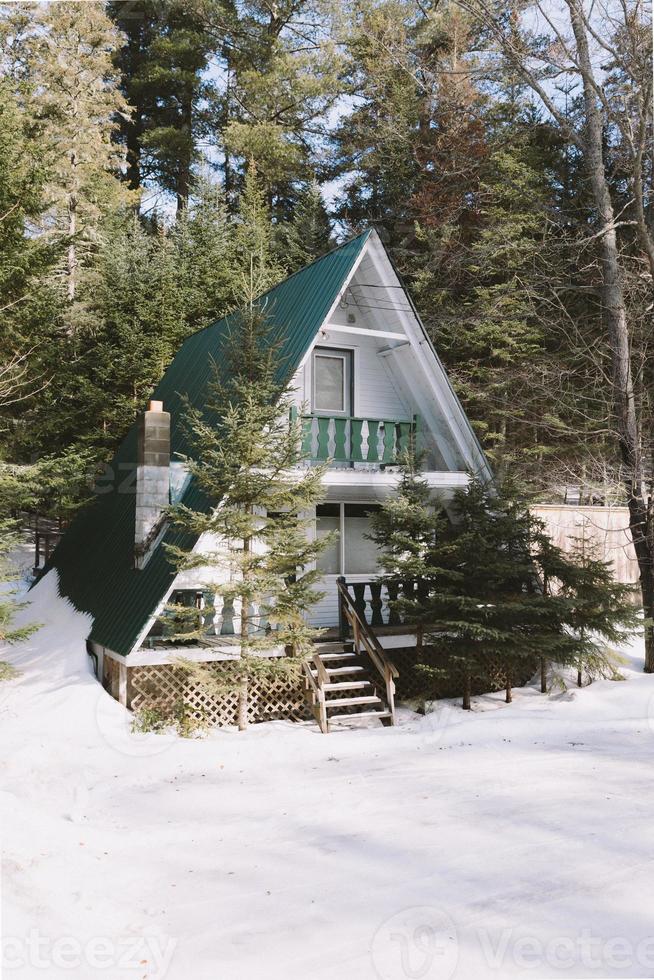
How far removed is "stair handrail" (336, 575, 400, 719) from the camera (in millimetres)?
9867

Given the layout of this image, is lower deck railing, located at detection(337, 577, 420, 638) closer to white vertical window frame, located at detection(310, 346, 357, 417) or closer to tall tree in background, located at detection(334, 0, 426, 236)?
white vertical window frame, located at detection(310, 346, 357, 417)

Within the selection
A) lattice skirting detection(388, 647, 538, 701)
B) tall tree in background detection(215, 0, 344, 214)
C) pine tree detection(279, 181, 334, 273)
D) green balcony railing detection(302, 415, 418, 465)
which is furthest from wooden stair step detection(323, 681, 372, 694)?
tall tree in background detection(215, 0, 344, 214)

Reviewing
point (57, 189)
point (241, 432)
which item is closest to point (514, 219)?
point (57, 189)

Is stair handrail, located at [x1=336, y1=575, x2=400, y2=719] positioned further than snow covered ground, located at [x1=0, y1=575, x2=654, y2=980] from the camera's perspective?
Yes

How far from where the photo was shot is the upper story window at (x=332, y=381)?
12617 mm

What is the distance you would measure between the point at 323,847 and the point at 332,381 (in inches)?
335

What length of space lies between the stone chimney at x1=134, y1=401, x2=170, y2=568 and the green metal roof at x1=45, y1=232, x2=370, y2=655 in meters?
0.25

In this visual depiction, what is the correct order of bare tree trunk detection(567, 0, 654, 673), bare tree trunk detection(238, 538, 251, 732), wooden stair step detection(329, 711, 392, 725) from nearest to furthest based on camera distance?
bare tree trunk detection(238, 538, 251, 732)
wooden stair step detection(329, 711, 392, 725)
bare tree trunk detection(567, 0, 654, 673)

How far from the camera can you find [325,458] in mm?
11250

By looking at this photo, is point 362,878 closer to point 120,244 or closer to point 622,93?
point 622,93

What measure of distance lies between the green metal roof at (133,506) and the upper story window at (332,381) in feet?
3.91

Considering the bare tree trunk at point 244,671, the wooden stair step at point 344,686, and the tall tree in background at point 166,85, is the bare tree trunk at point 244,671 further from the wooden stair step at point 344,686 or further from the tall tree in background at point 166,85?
the tall tree in background at point 166,85

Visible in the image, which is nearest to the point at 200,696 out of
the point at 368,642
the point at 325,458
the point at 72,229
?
the point at 368,642

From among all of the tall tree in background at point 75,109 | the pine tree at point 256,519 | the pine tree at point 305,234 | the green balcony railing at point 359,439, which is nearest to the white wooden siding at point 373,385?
the green balcony railing at point 359,439
